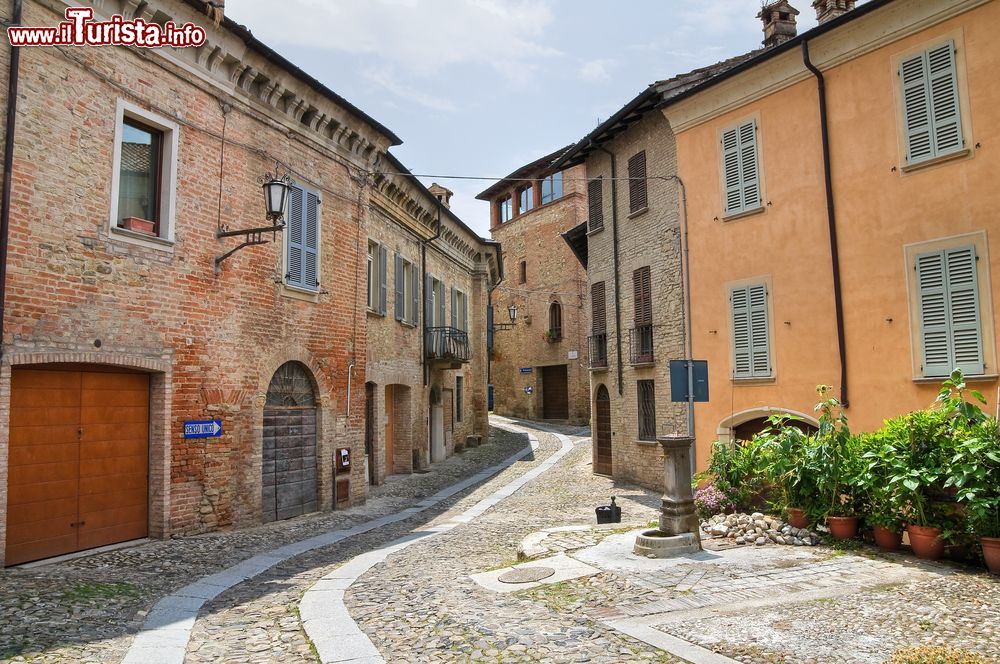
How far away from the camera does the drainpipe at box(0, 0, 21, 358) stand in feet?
25.8

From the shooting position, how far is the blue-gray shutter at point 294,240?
1232cm

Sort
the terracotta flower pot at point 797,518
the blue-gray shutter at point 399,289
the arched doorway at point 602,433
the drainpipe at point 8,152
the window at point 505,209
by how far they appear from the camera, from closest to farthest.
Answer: the drainpipe at point 8,152
the terracotta flower pot at point 797,518
the blue-gray shutter at point 399,289
the arched doorway at point 602,433
the window at point 505,209

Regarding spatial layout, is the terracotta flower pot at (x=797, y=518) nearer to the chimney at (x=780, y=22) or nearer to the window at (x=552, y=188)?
the chimney at (x=780, y=22)

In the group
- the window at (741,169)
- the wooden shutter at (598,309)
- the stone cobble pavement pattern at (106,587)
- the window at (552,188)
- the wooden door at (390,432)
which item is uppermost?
the window at (552,188)

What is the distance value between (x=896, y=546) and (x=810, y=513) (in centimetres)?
106

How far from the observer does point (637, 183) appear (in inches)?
662

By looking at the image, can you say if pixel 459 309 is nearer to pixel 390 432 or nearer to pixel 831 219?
pixel 390 432

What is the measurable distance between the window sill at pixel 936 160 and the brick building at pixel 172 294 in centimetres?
963

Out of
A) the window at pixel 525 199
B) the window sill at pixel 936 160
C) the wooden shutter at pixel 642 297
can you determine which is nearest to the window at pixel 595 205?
the wooden shutter at pixel 642 297

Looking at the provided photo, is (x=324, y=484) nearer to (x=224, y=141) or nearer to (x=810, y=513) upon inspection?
(x=224, y=141)

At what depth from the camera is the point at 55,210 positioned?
8.43 metres

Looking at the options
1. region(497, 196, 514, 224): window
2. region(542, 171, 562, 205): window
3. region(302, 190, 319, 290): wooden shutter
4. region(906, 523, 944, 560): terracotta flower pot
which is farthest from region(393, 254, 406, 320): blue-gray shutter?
region(497, 196, 514, 224): window

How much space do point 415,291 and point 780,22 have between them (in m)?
11.2

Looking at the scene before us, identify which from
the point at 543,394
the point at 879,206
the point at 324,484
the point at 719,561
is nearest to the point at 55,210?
the point at 324,484
